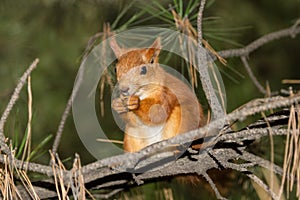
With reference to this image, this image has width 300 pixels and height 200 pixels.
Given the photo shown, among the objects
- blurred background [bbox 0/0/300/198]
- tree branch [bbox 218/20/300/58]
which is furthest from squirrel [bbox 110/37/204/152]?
blurred background [bbox 0/0/300/198]

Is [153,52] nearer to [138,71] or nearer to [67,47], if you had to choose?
[138,71]

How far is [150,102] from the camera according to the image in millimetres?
1108

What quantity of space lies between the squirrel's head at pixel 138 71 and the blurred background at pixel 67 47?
0.61 metres

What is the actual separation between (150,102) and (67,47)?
130 cm

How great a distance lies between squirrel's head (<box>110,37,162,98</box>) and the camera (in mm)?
1088

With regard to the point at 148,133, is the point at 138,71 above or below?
above

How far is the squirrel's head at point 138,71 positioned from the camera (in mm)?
1088

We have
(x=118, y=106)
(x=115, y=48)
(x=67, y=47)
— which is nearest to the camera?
(x=118, y=106)

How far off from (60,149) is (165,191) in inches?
49.0

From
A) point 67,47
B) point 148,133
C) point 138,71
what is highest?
point 67,47

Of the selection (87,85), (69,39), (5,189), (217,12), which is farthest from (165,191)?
(69,39)

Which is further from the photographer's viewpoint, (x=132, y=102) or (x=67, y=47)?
(x=67, y=47)

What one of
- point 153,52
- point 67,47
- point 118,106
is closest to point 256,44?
point 153,52

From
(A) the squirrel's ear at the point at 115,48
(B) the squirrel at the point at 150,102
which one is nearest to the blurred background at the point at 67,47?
(A) the squirrel's ear at the point at 115,48
